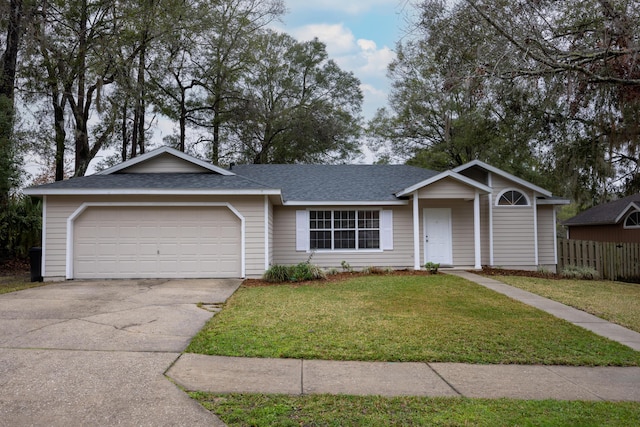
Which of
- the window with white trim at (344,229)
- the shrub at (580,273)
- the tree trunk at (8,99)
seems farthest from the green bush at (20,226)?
the shrub at (580,273)

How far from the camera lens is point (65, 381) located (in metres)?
4.10

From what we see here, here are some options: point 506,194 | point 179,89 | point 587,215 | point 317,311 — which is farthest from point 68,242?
point 587,215

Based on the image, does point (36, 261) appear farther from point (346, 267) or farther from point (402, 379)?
point (402, 379)

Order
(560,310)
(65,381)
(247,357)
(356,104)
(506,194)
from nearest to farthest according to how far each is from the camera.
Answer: (65,381)
(247,357)
(560,310)
(506,194)
(356,104)

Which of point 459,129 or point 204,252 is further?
point 459,129

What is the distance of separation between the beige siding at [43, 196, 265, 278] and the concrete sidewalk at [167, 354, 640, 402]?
707 cm

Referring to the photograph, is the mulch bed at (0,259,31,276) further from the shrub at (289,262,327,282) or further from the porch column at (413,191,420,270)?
the porch column at (413,191,420,270)

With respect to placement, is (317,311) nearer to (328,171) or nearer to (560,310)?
(560,310)

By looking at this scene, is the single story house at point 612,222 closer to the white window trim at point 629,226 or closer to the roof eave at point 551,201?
the white window trim at point 629,226

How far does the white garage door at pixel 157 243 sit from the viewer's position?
12.0 m

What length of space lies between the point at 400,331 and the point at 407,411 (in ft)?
8.97

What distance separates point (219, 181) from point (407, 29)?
22.8 ft

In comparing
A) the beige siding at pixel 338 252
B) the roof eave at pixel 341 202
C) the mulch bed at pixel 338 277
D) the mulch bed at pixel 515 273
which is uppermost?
the roof eave at pixel 341 202

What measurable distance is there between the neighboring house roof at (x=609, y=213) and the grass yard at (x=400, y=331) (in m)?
14.0
